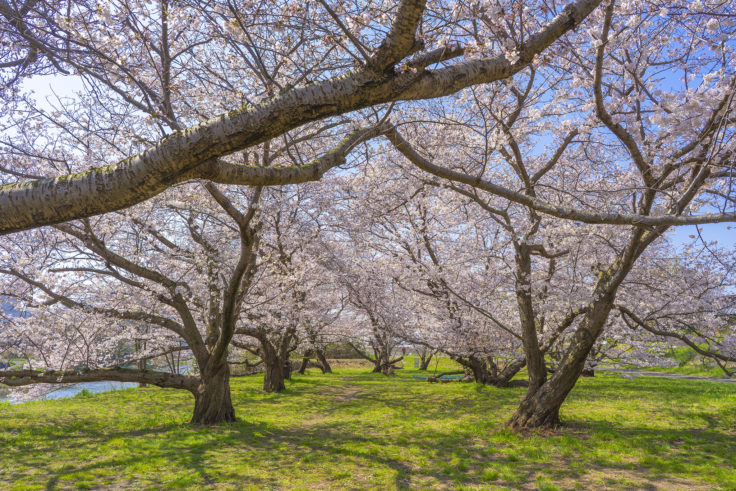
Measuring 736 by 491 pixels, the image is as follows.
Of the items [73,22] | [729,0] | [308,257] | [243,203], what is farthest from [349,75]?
[308,257]

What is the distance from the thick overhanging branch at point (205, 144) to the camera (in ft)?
8.10

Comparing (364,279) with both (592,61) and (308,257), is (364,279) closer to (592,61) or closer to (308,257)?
(308,257)

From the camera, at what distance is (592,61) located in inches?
247

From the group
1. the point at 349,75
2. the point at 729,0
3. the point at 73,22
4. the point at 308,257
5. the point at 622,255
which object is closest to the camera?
the point at 349,75

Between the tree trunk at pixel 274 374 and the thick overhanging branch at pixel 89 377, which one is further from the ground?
the thick overhanging branch at pixel 89 377

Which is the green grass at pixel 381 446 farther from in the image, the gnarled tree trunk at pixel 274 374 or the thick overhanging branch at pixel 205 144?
the thick overhanging branch at pixel 205 144

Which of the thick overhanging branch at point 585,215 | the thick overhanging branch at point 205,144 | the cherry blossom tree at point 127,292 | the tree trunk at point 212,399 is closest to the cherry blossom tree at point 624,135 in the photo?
the thick overhanging branch at point 585,215

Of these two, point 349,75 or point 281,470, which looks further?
point 281,470

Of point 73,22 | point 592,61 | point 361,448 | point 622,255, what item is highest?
point 592,61

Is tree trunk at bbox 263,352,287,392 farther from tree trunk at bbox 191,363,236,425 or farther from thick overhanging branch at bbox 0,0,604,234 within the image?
thick overhanging branch at bbox 0,0,604,234

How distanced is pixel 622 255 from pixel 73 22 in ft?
26.6

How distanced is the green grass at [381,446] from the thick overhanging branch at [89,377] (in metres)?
1.01

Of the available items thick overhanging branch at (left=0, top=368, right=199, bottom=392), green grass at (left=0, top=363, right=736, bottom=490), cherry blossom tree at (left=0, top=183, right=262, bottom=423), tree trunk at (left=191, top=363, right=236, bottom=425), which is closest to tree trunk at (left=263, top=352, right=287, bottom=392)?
green grass at (left=0, top=363, right=736, bottom=490)

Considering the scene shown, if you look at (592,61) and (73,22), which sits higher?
(592,61)
